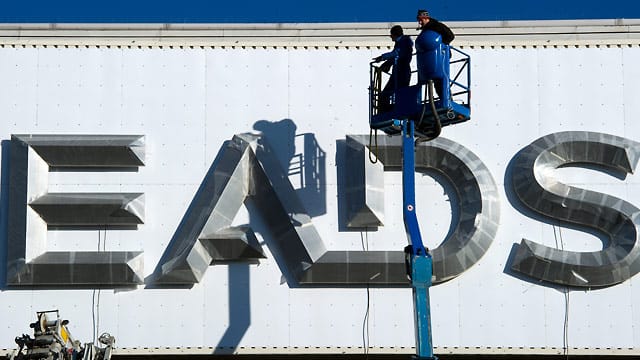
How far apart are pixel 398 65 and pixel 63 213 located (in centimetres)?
628

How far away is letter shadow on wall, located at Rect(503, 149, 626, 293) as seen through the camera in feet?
53.9

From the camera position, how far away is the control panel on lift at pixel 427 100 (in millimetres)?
14477

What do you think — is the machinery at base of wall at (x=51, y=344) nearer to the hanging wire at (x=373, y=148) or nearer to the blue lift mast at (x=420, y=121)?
the blue lift mast at (x=420, y=121)

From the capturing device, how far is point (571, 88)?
55.6ft

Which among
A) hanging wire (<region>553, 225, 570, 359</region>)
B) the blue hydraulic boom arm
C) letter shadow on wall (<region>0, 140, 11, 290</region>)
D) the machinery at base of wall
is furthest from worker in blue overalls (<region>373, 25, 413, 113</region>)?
letter shadow on wall (<region>0, 140, 11, 290</region>)

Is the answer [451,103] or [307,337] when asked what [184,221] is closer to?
[307,337]

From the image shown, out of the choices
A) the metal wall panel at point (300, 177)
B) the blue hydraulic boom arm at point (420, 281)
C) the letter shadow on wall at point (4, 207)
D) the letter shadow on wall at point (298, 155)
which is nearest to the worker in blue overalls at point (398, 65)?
the metal wall panel at point (300, 177)

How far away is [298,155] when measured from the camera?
16797 millimetres

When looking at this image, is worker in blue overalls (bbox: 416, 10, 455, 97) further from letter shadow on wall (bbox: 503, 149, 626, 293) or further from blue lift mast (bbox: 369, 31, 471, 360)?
letter shadow on wall (bbox: 503, 149, 626, 293)

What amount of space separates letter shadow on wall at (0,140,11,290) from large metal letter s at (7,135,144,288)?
0.17 meters

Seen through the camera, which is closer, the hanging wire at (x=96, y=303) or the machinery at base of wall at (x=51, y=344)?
the machinery at base of wall at (x=51, y=344)

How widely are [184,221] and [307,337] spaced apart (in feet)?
9.62

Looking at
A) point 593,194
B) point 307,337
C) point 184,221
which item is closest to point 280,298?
point 307,337

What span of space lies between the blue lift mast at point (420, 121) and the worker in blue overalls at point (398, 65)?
8cm
